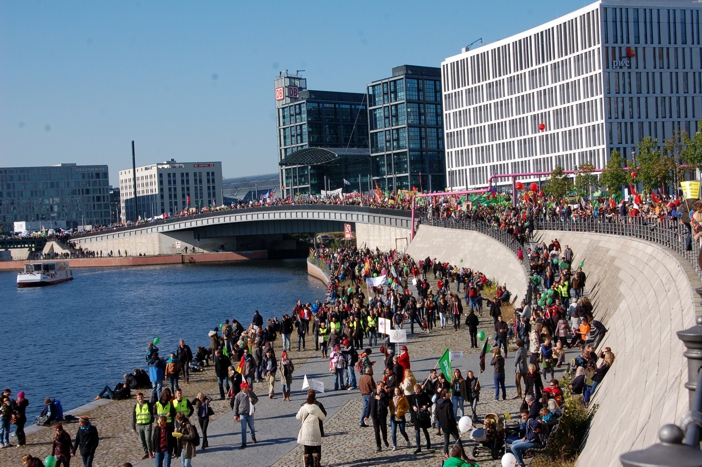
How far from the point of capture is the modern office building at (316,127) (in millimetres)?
160000

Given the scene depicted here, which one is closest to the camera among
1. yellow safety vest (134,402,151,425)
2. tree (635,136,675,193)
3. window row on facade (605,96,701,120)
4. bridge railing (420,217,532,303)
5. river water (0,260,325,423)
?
yellow safety vest (134,402,151,425)

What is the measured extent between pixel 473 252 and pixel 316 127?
118176 millimetres

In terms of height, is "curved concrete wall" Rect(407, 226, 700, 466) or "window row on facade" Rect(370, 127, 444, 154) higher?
"window row on facade" Rect(370, 127, 444, 154)

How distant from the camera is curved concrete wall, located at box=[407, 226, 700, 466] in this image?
1033 centimetres

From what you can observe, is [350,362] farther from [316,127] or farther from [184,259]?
[316,127]

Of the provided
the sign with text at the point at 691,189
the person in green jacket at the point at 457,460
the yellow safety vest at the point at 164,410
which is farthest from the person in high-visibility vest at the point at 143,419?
the sign with text at the point at 691,189

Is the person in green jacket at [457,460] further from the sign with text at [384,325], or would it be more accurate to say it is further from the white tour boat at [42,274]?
the white tour boat at [42,274]

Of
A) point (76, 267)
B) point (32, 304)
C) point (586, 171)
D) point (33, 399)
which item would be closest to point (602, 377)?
point (33, 399)

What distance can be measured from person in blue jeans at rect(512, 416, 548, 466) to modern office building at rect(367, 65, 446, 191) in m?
125

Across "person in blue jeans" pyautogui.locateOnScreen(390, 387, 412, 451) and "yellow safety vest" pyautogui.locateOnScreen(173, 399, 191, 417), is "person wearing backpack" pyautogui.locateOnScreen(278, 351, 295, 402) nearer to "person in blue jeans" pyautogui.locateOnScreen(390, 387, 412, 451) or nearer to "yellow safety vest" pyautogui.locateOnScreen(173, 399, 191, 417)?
"yellow safety vest" pyautogui.locateOnScreen(173, 399, 191, 417)

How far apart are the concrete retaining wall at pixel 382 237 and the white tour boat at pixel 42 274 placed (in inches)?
1281

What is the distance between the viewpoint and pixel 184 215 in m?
106

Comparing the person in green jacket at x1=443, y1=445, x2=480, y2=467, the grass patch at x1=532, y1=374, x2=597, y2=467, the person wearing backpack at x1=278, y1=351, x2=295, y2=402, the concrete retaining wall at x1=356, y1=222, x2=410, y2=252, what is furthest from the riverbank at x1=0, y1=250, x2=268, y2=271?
the person in green jacket at x1=443, y1=445, x2=480, y2=467

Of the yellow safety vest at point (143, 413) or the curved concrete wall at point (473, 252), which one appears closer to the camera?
the yellow safety vest at point (143, 413)
